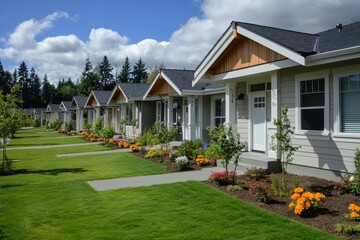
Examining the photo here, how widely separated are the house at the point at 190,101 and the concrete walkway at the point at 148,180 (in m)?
6.76

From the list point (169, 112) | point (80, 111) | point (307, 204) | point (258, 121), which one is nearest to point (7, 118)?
point (258, 121)

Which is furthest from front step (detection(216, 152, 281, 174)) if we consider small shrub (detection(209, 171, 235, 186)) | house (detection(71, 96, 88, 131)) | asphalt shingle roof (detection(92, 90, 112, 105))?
house (detection(71, 96, 88, 131))

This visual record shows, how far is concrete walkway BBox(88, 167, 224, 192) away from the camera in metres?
9.45

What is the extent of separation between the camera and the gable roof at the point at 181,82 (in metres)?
17.9

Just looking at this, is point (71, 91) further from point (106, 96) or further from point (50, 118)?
point (106, 96)

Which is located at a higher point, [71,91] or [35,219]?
[71,91]

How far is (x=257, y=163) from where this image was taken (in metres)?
10.6

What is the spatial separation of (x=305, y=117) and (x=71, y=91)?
342 ft

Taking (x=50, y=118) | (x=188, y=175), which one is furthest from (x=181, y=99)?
(x=50, y=118)

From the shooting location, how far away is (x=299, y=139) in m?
9.83

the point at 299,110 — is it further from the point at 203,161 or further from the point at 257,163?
the point at 203,161

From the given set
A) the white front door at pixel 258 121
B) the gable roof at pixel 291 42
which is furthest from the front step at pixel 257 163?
the gable roof at pixel 291 42

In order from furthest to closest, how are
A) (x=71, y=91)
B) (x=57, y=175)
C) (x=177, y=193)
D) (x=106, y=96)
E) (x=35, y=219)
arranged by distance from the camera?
(x=71, y=91) < (x=106, y=96) < (x=57, y=175) < (x=177, y=193) < (x=35, y=219)

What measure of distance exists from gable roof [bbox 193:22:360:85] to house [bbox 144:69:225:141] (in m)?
4.79
